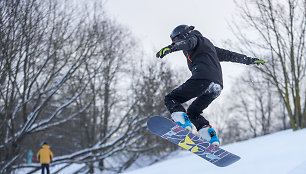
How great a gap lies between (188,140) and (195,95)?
2.15 ft

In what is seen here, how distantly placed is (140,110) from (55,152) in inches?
607

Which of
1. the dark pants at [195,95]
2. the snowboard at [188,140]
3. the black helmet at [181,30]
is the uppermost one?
the black helmet at [181,30]

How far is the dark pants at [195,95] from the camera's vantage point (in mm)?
3150

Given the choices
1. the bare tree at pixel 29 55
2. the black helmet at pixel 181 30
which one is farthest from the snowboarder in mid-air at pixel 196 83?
the bare tree at pixel 29 55

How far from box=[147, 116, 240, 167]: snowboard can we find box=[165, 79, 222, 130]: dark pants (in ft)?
0.59

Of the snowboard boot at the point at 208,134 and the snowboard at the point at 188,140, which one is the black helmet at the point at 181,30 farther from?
the snowboard boot at the point at 208,134

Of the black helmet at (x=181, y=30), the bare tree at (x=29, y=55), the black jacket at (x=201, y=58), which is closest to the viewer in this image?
the black jacket at (x=201, y=58)

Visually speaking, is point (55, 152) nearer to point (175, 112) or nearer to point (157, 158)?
point (157, 158)

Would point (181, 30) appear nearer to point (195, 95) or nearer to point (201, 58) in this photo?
point (201, 58)

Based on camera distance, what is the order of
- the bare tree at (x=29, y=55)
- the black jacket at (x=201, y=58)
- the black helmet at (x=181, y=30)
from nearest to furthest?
the black jacket at (x=201, y=58) → the black helmet at (x=181, y=30) → the bare tree at (x=29, y=55)

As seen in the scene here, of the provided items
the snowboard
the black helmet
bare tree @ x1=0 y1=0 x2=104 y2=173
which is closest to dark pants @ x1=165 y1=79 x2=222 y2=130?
the snowboard

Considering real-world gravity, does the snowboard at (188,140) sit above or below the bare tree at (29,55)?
below

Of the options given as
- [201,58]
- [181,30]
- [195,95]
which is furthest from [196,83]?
[181,30]

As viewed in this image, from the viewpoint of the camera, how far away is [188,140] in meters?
3.46
